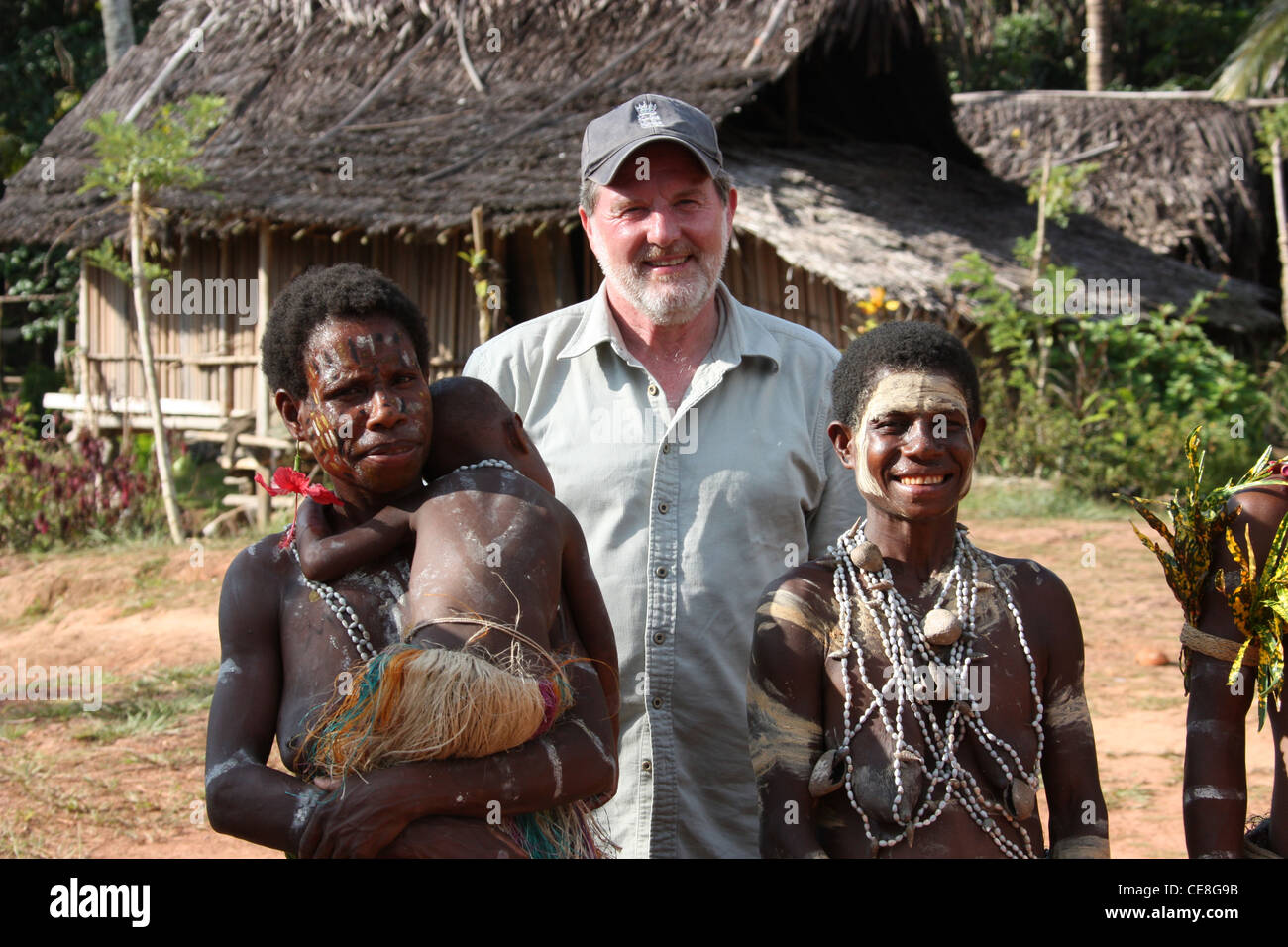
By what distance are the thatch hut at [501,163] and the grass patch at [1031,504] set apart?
169cm

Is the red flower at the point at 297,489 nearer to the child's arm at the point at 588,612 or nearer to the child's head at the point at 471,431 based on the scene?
the child's head at the point at 471,431

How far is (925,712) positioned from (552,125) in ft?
32.6

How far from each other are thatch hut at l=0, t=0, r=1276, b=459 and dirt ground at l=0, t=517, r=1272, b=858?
2.97 meters

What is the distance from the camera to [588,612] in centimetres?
200

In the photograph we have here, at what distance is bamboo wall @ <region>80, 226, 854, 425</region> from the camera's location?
11398 millimetres

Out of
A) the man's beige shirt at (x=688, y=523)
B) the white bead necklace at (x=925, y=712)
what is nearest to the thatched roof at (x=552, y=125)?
the man's beige shirt at (x=688, y=523)

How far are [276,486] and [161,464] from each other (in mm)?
8806

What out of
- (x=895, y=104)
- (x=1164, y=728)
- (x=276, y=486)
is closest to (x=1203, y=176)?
(x=895, y=104)

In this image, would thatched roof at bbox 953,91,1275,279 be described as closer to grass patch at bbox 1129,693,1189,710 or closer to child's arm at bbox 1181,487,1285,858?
grass patch at bbox 1129,693,1189,710

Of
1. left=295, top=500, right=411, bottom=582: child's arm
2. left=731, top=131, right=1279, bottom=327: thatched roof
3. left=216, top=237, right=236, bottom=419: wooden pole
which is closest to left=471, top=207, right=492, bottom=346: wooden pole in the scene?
left=731, top=131, right=1279, bottom=327: thatched roof

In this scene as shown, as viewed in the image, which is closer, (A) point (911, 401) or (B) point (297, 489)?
(B) point (297, 489)

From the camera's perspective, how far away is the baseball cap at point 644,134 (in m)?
2.60

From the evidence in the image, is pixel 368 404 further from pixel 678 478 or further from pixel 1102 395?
pixel 1102 395

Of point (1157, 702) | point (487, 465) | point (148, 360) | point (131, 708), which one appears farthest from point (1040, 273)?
point (487, 465)
